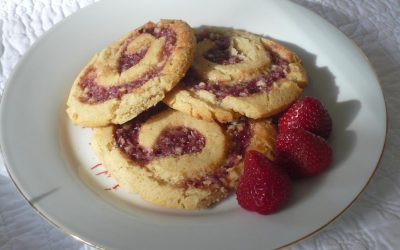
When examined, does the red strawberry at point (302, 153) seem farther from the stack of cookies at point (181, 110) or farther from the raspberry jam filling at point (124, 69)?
the raspberry jam filling at point (124, 69)

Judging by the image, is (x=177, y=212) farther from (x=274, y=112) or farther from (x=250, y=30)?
(x=250, y=30)

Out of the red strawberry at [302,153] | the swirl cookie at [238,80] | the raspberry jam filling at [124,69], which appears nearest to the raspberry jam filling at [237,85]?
the swirl cookie at [238,80]

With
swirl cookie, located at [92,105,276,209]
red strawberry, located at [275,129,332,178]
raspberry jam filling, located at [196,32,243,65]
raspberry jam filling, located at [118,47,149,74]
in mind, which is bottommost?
swirl cookie, located at [92,105,276,209]

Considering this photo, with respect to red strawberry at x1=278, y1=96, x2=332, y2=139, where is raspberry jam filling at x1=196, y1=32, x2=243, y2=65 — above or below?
above

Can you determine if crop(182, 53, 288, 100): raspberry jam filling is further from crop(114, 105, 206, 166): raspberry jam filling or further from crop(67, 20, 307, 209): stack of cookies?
crop(114, 105, 206, 166): raspberry jam filling

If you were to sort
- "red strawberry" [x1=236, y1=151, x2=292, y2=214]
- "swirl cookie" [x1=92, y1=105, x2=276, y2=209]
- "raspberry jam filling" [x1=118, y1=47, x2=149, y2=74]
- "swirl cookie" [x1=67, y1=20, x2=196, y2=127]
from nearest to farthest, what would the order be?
"red strawberry" [x1=236, y1=151, x2=292, y2=214]
"swirl cookie" [x1=92, y1=105, x2=276, y2=209]
"swirl cookie" [x1=67, y1=20, x2=196, y2=127]
"raspberry jam filling" [x1=118, y1=47, x2=149, y2=74]

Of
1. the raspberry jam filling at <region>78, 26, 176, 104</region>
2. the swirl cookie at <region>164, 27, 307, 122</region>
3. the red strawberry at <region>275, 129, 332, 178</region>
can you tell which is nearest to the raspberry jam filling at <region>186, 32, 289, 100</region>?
the swirl cookie at <region>164, 27, 307, 122</region>

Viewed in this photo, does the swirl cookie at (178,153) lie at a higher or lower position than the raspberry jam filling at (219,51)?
lower
